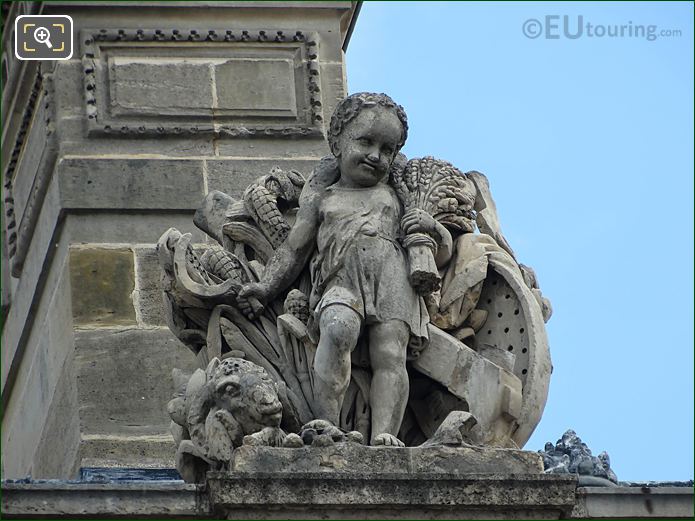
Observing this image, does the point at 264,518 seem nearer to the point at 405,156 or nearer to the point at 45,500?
the point at 45,500

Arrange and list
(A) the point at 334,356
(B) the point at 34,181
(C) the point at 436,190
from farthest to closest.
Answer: (B) the point at 34,181 → (C) the point at 436,190 → (A) the point at 334,356

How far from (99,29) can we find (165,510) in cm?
545

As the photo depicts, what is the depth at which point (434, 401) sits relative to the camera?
18047 mm

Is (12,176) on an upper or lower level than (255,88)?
upper

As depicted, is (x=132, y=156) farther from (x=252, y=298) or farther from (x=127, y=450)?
(x=252, y=298)

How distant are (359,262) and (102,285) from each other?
136 inches

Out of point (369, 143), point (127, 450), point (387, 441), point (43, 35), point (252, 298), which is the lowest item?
point (387, 441)

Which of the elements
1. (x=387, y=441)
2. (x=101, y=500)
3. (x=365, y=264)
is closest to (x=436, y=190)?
(x=365, y=264)

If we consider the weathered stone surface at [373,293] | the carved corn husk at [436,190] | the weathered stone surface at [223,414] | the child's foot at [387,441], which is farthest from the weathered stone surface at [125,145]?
the child's foot at [387,441]

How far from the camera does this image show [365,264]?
1795cm

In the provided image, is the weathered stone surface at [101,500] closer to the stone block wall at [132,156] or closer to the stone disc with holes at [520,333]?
the stone disc with holes at [520,333]

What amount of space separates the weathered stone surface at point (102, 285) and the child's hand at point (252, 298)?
2802 millimetres

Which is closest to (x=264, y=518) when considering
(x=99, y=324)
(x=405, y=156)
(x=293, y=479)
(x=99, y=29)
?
(x=293, y=479)

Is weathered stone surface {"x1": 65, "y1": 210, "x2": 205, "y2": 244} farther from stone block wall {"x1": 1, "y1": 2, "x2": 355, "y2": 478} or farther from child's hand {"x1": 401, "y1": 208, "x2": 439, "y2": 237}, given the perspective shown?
child's hand {"x1": 401, "y1": 208, "x2": 439, "y2": 237}
